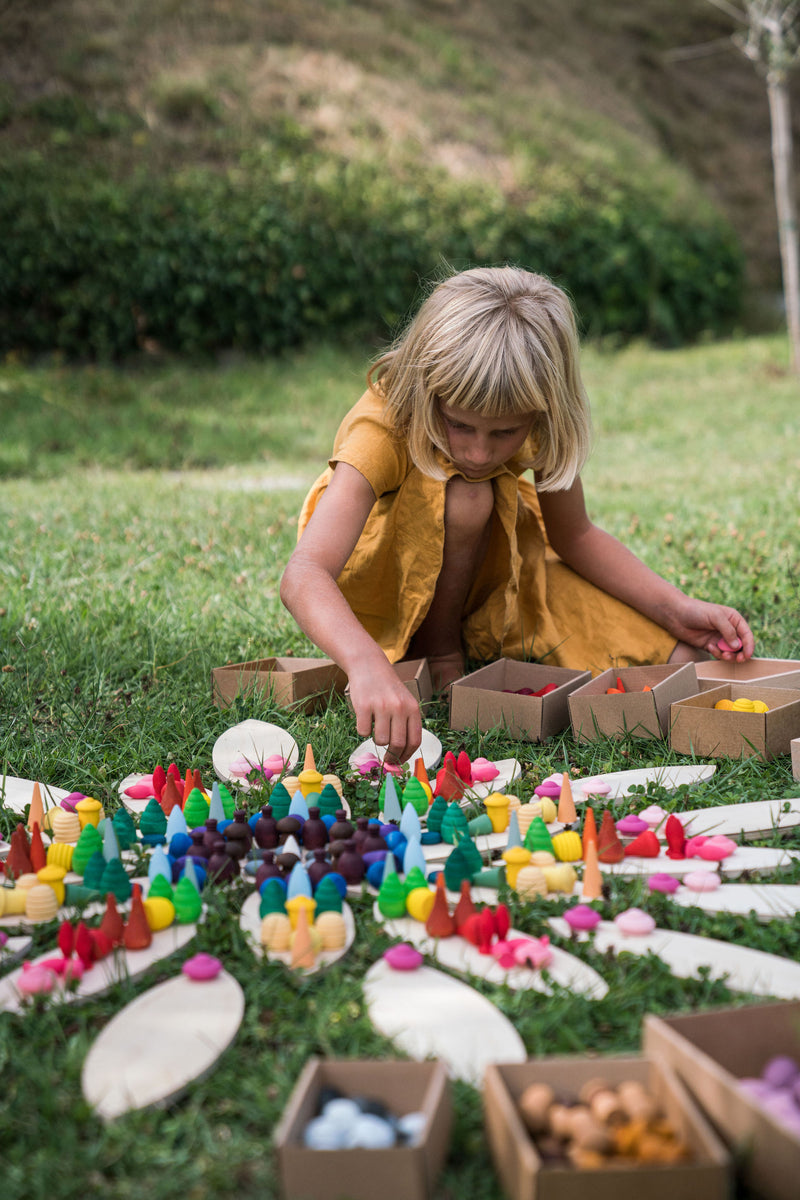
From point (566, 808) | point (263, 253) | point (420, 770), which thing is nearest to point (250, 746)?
point (420, 770)

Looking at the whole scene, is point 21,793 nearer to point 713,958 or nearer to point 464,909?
point 464,909

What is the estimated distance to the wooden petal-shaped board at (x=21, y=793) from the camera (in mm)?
2037

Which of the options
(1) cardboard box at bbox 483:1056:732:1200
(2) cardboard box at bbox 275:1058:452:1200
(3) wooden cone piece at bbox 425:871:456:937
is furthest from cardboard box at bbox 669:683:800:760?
(2) cardboard box at bbox 275:1058:452:1200

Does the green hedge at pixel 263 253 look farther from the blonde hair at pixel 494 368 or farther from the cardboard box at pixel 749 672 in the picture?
the cardboard box at pixel 749 672

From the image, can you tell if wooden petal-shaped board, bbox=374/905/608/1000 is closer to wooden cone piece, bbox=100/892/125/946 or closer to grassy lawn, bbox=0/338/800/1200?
grassy lawn, bbox=0/338/800/1200

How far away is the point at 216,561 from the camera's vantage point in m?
3.86

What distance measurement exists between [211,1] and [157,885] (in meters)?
12.2

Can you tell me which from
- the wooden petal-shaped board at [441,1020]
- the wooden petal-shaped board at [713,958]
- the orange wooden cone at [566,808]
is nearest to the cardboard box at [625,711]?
the orange wooden cone at [566,808]

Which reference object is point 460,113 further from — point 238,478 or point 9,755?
point 9,755

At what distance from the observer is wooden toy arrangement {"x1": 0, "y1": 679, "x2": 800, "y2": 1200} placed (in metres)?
1.33

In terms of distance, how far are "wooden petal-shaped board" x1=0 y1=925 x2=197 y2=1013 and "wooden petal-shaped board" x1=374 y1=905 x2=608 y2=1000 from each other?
12.6 inches

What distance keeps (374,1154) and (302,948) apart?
1.51 feet

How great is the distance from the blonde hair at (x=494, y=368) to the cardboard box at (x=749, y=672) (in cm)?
62

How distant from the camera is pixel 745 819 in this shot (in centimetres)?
190
